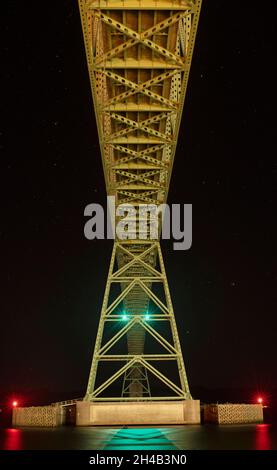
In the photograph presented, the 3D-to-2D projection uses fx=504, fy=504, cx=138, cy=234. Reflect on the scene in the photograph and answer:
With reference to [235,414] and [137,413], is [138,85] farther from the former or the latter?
[235,414]

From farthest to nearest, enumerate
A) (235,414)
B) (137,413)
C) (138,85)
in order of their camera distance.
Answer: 1. (235,414)
2. (137,413)
3. (138,85)

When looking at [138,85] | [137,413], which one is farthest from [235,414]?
[138,85]

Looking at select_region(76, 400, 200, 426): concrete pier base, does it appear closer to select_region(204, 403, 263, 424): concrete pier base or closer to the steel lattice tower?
the steel lattice tower

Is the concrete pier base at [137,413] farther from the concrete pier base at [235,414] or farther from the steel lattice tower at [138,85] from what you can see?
the concrete pier base at [235,414]

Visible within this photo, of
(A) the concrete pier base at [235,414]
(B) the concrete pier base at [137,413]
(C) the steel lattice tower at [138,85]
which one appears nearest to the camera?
(C) the steel lattice tower at [138,85]

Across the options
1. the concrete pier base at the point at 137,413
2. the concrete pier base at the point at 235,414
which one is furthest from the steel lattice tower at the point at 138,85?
the concrete pier base at the point at 235,414

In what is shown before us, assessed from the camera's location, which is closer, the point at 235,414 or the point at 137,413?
the point at 137,413
